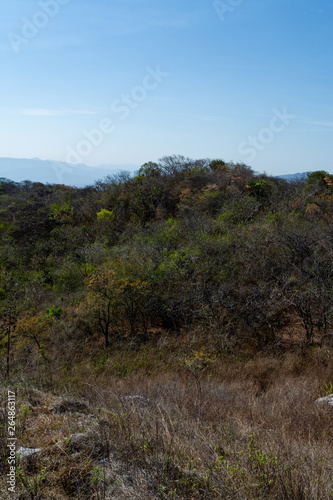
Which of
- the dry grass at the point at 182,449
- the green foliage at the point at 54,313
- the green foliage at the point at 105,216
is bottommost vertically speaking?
the green foliage at the point at 54,313

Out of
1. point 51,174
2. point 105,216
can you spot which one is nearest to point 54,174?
point 105,216

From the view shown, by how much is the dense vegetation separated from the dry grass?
3 cm

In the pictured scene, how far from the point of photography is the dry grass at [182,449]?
8.55ft

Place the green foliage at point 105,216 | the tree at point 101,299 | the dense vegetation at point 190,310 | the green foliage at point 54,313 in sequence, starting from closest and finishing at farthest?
the dense vegetation at point 190,310
the tree at point 101,299
the green foliage at point 54,313
the green foliage at point 105,216

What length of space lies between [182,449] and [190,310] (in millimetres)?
6760

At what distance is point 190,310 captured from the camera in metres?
9.80

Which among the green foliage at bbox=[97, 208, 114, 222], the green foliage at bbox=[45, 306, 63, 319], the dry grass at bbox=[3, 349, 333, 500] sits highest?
the green foliage at bbox=[97, 208, 114, 222]

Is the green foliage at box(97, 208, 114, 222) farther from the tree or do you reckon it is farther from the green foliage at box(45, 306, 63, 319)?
the tree

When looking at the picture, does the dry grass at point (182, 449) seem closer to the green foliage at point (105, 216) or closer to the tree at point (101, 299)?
the tree at point (101, 299)

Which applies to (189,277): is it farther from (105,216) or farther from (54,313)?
(105,216)

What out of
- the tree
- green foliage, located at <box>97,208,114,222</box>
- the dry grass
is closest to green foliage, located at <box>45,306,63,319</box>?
the tree

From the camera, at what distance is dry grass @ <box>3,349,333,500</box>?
261 cm

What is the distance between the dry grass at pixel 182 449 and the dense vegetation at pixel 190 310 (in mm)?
32

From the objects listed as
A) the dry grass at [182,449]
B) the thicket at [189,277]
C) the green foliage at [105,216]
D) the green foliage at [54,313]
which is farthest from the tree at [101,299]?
the green foliage at [105,216]
